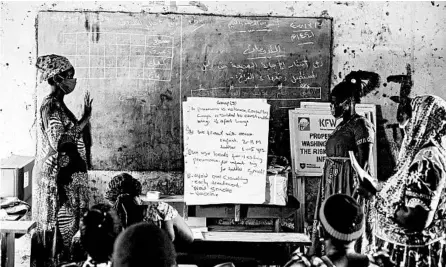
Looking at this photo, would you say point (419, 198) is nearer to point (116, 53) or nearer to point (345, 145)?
point (345, 145)

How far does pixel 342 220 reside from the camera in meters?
3.58

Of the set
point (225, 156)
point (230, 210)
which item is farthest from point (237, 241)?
point (225, 156)

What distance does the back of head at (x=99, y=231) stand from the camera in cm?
358

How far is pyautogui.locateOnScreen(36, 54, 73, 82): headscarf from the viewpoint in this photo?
4.20 meters

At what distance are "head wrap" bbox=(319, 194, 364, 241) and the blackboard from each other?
777 millimetres

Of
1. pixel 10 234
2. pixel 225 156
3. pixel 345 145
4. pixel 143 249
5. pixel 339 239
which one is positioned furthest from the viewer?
pixel 345 145

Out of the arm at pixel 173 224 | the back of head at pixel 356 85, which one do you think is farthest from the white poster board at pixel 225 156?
the back of head at pixel 356 85

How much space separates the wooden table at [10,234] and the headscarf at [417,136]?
8.00 ft

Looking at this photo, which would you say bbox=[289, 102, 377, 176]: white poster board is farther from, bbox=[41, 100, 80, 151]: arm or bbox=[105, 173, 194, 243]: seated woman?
bbox=[41, 100, 80, 151]: arm

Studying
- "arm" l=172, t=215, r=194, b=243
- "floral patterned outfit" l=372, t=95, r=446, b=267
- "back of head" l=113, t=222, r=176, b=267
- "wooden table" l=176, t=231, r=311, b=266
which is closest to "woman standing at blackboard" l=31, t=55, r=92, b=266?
"arm" l=172, t=215, r=194, b=243

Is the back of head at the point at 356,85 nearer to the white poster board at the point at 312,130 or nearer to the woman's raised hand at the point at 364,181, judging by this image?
the white poster board at the point at 312,130

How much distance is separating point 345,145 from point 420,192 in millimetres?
597

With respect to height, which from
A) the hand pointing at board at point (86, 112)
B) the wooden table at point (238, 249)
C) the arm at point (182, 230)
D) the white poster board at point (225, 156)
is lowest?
the wooden table at point (238, 249)

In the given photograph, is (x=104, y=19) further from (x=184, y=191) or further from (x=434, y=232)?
(x=434, y=232)
